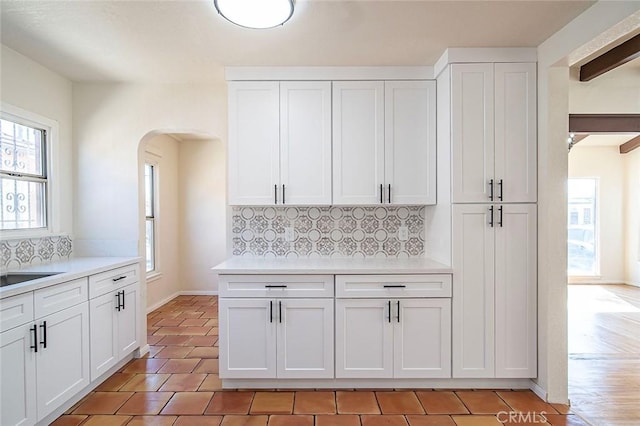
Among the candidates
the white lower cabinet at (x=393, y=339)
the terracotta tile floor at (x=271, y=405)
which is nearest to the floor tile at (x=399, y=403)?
the terracotta tile floor at (x=271, y=405)

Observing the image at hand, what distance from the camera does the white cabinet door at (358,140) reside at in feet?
9.96

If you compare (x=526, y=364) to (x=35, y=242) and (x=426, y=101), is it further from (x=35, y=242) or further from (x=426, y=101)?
(x=35, y=242)

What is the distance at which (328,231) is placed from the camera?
336 cm

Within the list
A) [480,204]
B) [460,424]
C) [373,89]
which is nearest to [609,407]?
[460,424]

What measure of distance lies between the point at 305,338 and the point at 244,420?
67cm

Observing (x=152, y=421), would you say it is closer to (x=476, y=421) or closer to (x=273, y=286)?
(x=273, y=286)

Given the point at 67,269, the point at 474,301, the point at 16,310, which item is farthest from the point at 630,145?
the point at 16,310

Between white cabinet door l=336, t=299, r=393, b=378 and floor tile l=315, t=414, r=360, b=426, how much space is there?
35cm

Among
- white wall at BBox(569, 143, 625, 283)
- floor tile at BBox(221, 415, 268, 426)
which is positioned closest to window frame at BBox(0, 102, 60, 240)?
floor tile at BBox(221, 415, 268, 426)

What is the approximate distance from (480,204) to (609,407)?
1.62 metres

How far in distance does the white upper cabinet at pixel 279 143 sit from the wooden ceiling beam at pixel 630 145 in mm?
7021

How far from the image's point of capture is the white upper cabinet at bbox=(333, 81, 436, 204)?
9.96 ft

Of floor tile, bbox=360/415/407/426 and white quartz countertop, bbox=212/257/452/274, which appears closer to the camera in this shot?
floor tile, bbox=360/415/407/426

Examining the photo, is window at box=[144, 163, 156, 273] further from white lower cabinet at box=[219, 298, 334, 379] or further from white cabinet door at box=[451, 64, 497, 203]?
white cabinet door at box=[451, 64, 497, 203]
